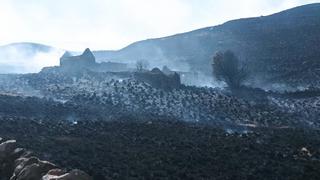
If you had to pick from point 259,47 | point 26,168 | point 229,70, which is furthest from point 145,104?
point 259,47

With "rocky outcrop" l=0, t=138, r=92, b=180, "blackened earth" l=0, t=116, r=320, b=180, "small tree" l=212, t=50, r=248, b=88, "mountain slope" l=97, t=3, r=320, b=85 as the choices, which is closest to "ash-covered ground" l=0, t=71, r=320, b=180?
"blackened earth" l=0, t=116, r=320, b=180

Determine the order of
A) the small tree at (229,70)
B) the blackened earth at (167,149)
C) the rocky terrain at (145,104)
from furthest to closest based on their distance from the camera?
the small tree at (229,70), the rocky terrain at (145,104), the blackened earth at (167,149)

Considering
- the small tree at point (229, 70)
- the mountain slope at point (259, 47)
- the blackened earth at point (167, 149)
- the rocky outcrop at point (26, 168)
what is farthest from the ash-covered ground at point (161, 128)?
the mountain slope at point (259, 47)

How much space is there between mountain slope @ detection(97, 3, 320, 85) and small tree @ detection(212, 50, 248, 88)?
819 cm

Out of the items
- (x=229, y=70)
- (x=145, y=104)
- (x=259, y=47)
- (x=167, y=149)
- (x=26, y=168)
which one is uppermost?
(x=259, y=47)

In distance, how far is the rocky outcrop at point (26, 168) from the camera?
64.3ft

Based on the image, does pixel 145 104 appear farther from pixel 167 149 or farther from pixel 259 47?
pixel 259 47

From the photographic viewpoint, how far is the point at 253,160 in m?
33.4

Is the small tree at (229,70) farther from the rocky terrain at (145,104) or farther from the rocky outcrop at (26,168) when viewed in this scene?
the rocky outcrop at (26,168)

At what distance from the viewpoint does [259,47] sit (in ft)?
390

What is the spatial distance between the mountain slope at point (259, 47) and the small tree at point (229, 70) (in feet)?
26.9

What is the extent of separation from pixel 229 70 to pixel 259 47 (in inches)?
1540

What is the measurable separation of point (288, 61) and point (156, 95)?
128 ft

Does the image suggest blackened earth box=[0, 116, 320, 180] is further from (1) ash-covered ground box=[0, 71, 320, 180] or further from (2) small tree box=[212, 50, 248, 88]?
(2) small tree box=[212, 50, 248, 88]
